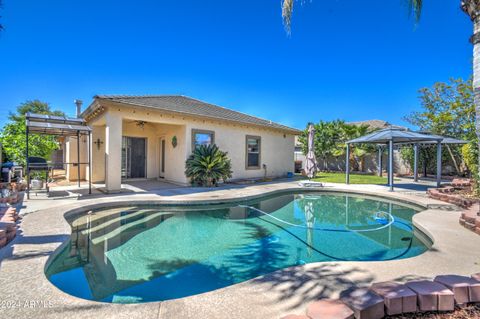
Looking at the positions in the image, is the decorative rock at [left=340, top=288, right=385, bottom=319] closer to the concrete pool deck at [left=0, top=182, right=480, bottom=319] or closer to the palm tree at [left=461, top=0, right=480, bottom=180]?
the concrete pool deck at [left=0, top=182, right=480, bottom=319]

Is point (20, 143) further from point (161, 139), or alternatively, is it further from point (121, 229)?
point (121, 229)

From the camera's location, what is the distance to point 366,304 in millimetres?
2105

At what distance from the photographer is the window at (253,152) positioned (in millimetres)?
15289

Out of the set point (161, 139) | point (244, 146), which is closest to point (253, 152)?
point (244, 146)

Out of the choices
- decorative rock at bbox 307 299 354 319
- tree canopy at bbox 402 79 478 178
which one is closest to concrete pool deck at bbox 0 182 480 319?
decorative rock at bbox 307 299 354 319

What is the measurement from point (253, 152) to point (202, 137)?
13.7 ft

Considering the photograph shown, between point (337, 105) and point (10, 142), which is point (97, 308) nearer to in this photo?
point (10, 142)

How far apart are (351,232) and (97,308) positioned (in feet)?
19.0

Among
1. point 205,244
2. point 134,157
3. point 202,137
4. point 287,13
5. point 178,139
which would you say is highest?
point 287,13

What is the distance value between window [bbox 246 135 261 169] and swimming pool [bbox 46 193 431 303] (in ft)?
22.0

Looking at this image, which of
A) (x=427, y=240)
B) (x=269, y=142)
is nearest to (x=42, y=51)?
(x=269, y=142)

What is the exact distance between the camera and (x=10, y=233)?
416cm

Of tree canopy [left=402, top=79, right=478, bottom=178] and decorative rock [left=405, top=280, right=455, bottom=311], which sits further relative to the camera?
tree canopy [left=402, top=79, right=478, bottom=178]

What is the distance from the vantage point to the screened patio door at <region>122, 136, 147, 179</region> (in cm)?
1352
